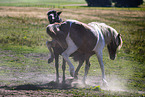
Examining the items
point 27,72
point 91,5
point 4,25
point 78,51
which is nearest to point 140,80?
point 78,51

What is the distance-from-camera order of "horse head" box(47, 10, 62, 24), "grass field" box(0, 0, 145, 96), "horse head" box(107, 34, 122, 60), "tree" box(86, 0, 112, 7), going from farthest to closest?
"tree" box(86, 0, 112, 7) < "horse head" box(107, 34, 122, 60) < "horse head" box(47, 10, 62, 24) < "grass field" box(0, 0, 145, 96)

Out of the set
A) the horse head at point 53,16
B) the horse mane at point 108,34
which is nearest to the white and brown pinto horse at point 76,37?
the horse mane at point 108,34

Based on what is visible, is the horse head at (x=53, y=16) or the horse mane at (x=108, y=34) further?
the horse mane at (x=108, y=34)

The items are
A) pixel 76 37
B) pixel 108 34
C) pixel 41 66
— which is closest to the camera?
pixel 76 37

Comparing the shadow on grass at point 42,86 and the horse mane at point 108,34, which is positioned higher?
the horse mane at point 108,34

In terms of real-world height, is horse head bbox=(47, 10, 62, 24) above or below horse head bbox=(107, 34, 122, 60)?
above

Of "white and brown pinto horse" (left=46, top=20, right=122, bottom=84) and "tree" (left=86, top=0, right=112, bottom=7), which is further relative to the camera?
"tree" (left=86, top=0, right=112, bottom=7)

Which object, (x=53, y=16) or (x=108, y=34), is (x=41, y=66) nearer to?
(x=53, y=16)

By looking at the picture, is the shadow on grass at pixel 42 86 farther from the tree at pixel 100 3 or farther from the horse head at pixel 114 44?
the tree at pixel 100 3

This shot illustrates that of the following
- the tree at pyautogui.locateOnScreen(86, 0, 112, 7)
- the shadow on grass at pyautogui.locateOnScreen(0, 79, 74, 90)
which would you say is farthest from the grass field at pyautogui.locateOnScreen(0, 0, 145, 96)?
the tree at pyautogui.locateOnScreen(86, 0, 112, 7)

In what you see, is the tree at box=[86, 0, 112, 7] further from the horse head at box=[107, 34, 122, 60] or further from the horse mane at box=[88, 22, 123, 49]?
the horse mane at box=[88, 22, 123, 49]

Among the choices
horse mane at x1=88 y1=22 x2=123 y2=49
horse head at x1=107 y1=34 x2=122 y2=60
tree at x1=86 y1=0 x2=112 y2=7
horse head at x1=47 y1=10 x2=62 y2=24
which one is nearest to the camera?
horse head at x1=47 y1=10 x2=62 y2=24

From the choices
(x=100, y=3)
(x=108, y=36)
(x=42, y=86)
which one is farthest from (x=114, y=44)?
(x=100, y=3)

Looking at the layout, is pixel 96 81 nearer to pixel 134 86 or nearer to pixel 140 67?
pixel 134 86
